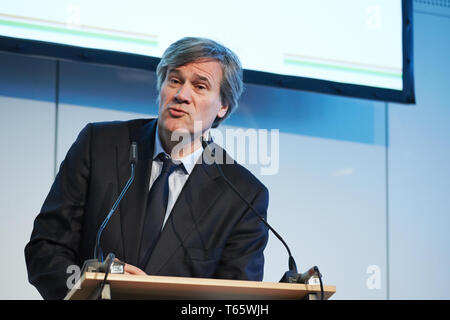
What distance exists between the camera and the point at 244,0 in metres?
3.07

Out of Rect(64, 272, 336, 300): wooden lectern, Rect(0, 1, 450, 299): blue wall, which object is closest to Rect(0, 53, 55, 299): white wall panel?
Rect(0, 1, 450, 299): blue wall

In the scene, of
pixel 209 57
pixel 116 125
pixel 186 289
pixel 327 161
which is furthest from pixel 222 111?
pixel 186 289

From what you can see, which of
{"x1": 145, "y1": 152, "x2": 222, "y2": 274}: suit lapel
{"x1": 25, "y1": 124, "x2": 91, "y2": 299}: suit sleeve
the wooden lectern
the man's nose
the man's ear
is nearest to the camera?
the wooden lectern

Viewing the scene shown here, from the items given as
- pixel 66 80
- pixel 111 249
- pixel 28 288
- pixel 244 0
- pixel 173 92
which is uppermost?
pixel 244 0

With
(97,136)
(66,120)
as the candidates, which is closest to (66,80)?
(66,120)

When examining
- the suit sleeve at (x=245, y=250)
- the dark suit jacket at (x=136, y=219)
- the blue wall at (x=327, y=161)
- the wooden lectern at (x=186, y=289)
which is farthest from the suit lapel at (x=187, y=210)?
the blue wall at (x=327, y=161)

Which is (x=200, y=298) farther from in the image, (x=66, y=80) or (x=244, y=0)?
(x=244, y=0)

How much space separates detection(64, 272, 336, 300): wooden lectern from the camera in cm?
133

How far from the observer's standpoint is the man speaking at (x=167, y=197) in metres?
2.04

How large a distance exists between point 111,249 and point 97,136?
405 mm

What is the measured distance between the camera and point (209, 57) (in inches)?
89.3

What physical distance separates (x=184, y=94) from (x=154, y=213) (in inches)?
15.7

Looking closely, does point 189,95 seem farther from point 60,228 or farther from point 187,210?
point 60,228

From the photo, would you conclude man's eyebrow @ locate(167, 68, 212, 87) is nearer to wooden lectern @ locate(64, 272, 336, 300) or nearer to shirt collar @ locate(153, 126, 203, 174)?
shirt collar @ locate(153, 126, 203, 174)
